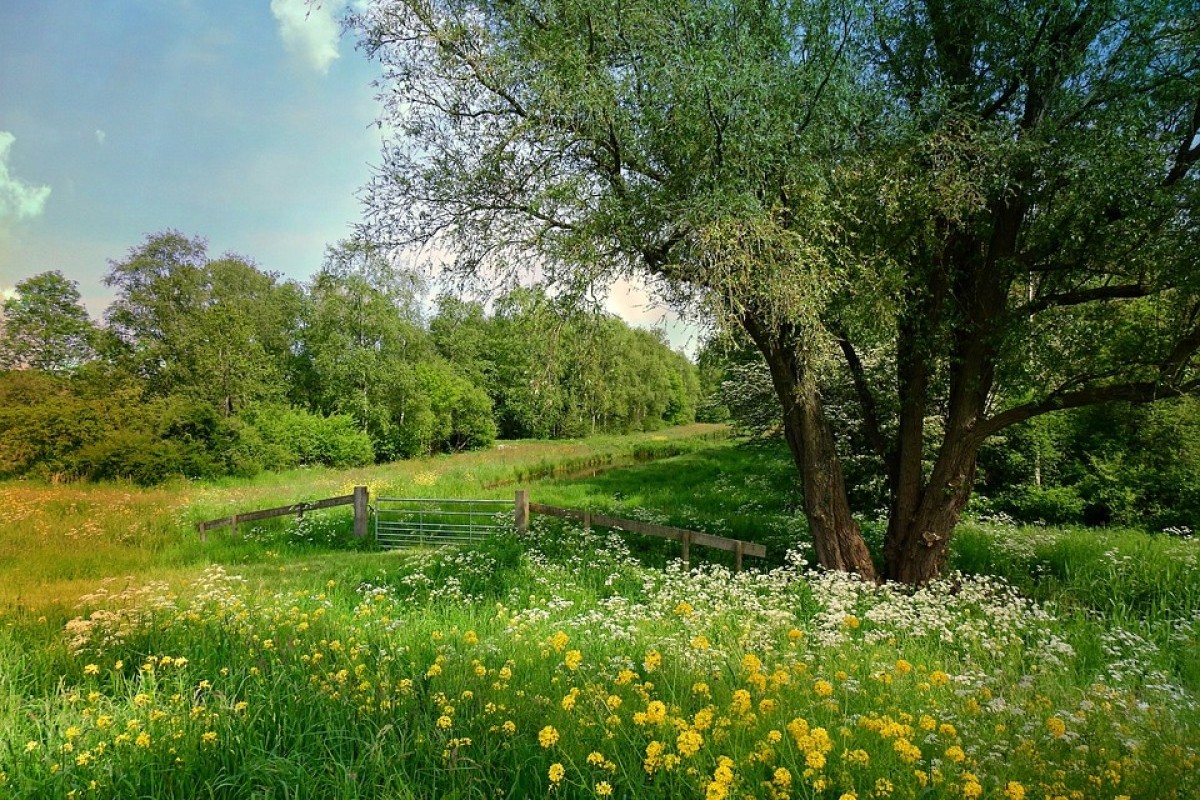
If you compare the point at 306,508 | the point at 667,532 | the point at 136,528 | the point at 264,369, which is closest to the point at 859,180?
the point at 667,532

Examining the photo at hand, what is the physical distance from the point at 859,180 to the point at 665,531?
510 centimetres

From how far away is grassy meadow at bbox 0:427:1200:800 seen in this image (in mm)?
2328

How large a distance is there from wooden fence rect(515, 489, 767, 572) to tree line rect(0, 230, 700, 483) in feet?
5.52

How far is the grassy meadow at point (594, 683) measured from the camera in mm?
2328

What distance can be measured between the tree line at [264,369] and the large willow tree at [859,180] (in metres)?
1.35

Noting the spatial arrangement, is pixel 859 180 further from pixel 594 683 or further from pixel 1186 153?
pixel 594 683

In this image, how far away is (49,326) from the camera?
2133 centimetres

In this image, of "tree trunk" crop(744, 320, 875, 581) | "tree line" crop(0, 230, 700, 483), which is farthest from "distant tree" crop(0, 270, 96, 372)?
"tree trunk" crop(744, 320, 875, 581)

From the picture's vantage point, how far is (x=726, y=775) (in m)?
1.94

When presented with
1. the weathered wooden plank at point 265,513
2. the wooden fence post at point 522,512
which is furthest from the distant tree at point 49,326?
the wooden fence post at point 522,512

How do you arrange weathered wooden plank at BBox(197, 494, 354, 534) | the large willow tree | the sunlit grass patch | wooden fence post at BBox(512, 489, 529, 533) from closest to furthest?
the sunlit grass patch < the large willow tree < wooden fence post at BBox(512, 489, 529, 533) < weathered wooden plank at BBox(197, 494, 354, 534)

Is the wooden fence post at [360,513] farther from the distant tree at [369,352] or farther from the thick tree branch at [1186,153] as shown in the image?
the distant tree at [369,352]

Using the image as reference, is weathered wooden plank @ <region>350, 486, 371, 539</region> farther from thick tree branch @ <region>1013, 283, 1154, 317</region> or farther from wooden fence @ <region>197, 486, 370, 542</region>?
thick tree branch @ <region>1013, 283, 1154, 317</region>

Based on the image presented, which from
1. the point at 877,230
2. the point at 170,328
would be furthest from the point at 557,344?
the point at 170,328
